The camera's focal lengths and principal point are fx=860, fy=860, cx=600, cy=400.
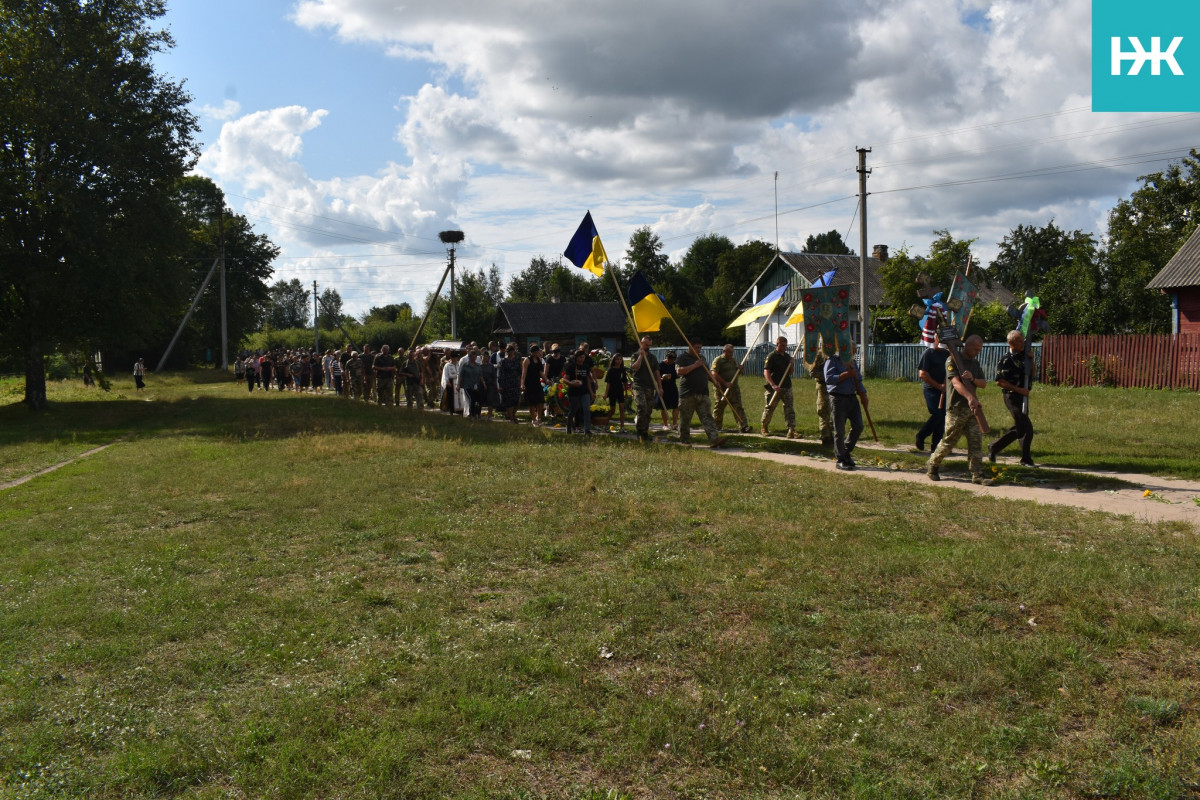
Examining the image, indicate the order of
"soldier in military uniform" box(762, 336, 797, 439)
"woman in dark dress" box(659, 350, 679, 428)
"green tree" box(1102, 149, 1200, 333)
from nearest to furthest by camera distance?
"soldier in military uniform" box(762, 336, 797, 439), "woman in dark dress" box(659, 350, 679, 428), "green tree" box(1102, 149, 1200, 333)

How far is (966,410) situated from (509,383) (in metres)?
12.6

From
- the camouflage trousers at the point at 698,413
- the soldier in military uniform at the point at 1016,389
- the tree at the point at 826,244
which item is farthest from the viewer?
the tree at the point at 826,244

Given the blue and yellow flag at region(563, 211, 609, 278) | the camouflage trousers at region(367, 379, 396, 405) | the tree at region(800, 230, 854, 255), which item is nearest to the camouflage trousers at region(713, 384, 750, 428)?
the blue and yellow flag at region(563, 211, 609, 278)

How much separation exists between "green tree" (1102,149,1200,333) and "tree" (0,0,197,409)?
35.9 meters

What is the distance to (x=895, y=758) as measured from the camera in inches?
154

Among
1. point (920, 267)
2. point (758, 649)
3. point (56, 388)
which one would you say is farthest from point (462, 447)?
point (56, 388)

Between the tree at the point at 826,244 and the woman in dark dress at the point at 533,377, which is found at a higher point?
the tree at the point at 826,244

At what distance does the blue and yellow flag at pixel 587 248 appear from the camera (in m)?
17.3

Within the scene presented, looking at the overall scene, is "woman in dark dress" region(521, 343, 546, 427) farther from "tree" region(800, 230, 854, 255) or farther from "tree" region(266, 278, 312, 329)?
"tree" region(266, 278, 312, 329)

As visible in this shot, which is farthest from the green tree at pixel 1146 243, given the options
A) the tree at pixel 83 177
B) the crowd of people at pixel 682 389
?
the tree at pixel 83 177

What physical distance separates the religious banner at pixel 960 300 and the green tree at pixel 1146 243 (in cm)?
2653

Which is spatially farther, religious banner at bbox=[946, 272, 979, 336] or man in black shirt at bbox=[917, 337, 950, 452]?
religious banner at bbox=[946, 272, 979, 336]

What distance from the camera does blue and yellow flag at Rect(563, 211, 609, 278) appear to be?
1727 centimetres

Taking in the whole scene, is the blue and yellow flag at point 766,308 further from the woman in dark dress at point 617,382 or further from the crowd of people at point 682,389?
the woman in dark dress at point 617,382
